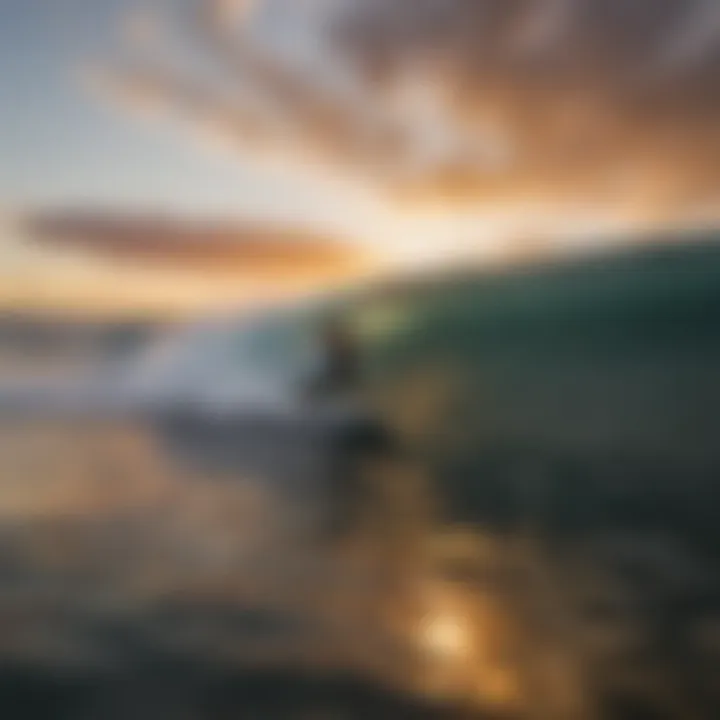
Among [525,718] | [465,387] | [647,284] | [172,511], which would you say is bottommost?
[525,718]

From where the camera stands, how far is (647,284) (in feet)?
3.46

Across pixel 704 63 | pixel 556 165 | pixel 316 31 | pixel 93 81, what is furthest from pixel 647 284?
pixel 93 81

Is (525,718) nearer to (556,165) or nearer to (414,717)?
(414,717)

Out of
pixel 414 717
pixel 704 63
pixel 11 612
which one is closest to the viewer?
pixel 414 717

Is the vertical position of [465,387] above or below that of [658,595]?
above

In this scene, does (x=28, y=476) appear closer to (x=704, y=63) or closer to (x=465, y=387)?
(x=465, y=387)

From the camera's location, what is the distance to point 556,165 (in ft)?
3.55

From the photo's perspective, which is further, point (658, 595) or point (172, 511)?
point (172, 511)

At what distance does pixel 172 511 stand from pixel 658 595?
0.66 m

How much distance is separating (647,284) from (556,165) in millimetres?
223

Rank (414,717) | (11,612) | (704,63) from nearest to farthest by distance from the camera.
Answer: (414,717)
(11,612)
(704,63)

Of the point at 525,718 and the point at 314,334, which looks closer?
the point at 525,718

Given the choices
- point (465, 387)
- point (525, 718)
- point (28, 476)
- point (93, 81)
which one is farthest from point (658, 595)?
point (93, 81)

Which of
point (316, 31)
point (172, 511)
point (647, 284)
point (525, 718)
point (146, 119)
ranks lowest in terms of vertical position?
point (525, 718)
